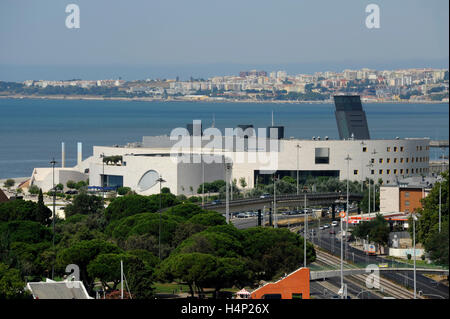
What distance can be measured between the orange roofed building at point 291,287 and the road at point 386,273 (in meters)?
3.13

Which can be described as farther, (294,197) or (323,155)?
(323,155)

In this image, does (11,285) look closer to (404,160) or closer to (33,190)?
(33,190)

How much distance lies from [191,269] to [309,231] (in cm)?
1788

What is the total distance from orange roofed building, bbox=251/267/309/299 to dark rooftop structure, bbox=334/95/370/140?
5118cm

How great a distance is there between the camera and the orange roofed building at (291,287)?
22411 mm

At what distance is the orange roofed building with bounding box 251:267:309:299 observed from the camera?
2241cm

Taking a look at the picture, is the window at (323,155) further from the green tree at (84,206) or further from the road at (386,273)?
the green tree at (84,206)

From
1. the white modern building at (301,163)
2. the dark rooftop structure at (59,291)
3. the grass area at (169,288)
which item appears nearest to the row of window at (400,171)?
the white modern building at (301,163)

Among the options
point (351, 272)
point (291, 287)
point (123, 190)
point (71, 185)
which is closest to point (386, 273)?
point (351, 272)

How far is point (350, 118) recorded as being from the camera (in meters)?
74.6

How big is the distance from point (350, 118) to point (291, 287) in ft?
173

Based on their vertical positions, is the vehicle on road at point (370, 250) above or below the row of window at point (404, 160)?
below

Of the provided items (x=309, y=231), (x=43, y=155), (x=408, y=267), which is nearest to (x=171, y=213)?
(x=309, y=231)
